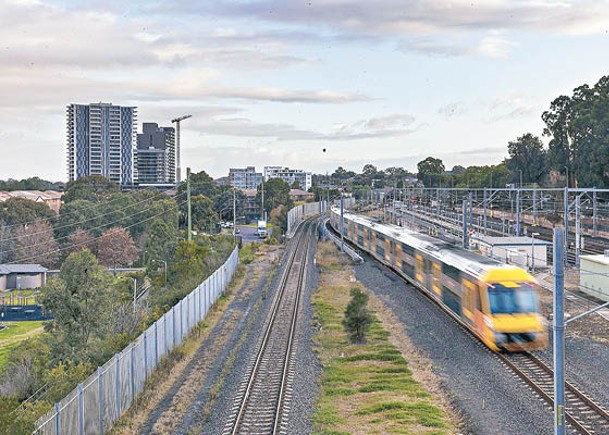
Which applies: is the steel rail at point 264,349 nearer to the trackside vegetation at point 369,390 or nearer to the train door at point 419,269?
the trackside vegetation at point 369,390

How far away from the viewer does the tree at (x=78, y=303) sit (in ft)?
84.4

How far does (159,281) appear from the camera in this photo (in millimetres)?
44594

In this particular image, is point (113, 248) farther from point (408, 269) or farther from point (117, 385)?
point (117, 385)

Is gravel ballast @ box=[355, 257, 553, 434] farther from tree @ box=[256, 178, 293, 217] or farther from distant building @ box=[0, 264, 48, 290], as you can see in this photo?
tree @ box=[256, 178, 293, 217]

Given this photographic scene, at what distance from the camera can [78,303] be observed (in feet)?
84.7

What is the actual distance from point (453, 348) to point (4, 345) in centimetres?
3186

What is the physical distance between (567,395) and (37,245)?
69.3 metres

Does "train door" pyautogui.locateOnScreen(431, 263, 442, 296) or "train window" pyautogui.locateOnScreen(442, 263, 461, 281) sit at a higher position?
"train window" pyautogui.locateOnScreen(442, 263, 461, 281)

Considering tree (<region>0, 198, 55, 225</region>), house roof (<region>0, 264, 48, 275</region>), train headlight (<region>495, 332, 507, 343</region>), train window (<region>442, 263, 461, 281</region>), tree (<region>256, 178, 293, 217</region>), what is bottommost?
house roof (<region>0, 264, 48, 275</region>)

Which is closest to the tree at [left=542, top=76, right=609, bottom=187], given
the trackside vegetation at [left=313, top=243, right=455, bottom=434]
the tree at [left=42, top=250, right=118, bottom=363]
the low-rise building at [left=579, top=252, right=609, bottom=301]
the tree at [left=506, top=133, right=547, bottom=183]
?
the tree at [left=506, top=133, right=547, bottom=183]

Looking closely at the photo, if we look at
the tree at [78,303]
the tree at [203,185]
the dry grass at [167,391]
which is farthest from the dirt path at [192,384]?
the tree at [203,185]

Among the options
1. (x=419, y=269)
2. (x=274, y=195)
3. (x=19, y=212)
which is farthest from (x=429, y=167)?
(x=419, y=269)

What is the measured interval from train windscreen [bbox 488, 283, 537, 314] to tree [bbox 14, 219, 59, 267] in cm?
6497

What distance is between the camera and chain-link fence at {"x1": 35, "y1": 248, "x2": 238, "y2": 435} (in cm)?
1276
